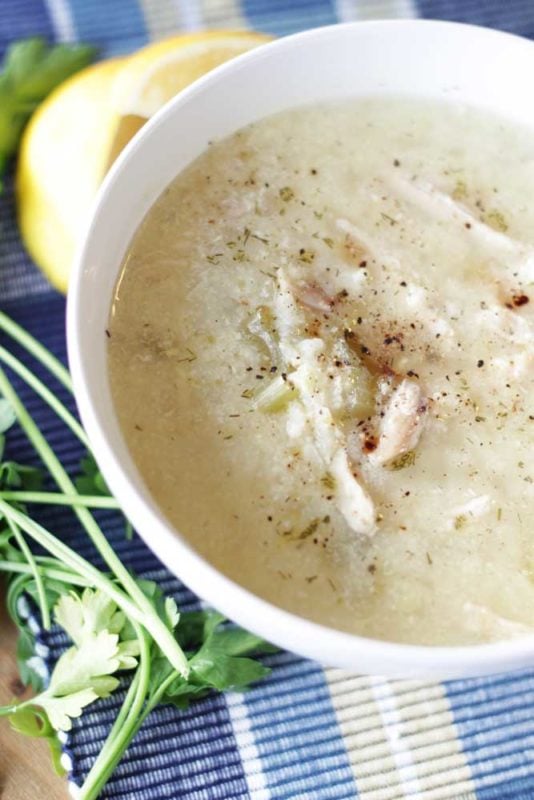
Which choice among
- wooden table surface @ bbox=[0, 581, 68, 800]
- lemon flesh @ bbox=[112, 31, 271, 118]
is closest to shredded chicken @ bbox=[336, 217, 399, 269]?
lemon flesh @ bbox=[112, 31, 271, 118]

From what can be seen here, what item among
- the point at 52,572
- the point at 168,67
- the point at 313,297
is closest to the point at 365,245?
the point at 313,297

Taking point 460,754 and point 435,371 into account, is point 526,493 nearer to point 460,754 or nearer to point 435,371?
point 435,371

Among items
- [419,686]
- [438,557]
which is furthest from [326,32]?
[419,686]

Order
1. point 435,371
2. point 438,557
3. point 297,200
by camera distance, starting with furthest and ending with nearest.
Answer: point 297,200, point 435,371, point 438,557

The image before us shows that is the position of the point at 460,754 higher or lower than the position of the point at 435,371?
lower

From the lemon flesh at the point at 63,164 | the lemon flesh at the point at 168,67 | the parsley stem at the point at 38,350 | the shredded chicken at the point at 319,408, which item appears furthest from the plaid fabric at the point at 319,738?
the lemon flesh at the point at 168,67
